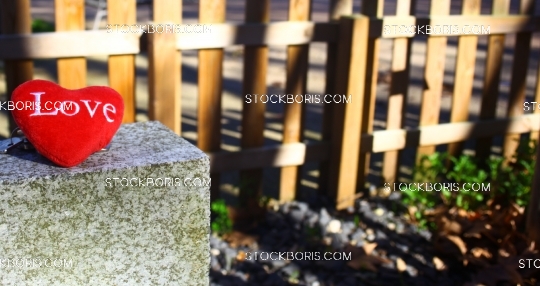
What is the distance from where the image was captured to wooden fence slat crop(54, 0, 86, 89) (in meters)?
3.40

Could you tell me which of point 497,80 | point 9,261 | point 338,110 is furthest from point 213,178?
point 9,261

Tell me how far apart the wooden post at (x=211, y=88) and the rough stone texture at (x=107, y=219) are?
69.0 inches

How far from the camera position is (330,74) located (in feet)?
13.5

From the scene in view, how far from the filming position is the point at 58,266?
5.86 feet

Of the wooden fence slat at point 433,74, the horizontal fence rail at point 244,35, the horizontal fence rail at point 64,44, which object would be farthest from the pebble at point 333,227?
the horizontal fence rail at point 64,44

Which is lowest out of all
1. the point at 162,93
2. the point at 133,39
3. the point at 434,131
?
the point at 434,131

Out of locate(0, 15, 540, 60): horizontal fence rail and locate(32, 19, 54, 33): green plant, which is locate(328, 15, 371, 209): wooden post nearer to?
locate(0, 15, 540, 60): horizontal fence rail

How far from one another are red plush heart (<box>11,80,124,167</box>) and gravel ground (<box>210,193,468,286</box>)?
1537 mm

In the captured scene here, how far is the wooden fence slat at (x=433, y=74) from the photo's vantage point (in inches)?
166

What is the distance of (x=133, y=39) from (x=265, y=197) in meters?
1.20

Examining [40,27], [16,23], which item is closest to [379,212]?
[16,23]

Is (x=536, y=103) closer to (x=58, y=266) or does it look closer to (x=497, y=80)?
(x=497, y=80)

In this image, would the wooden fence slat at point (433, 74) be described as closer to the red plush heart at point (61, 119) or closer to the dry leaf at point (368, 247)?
the dry leaf at point (368, 247)

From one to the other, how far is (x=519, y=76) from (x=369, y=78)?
1095 mm
